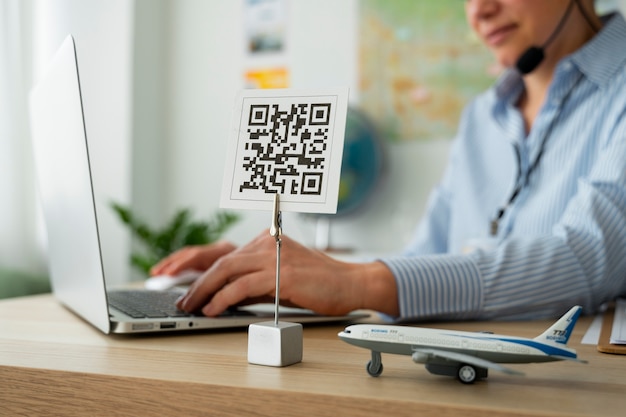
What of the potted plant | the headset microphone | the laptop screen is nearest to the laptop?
the laptop screen

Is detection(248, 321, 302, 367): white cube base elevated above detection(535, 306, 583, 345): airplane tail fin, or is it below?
below

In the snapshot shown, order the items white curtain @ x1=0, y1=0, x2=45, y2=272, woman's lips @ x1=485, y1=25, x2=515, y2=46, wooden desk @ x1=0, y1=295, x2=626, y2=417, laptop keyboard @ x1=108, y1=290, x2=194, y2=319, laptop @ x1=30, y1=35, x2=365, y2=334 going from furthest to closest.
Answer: white curtain @ x1=0, y1=0, x2=45, y2=272 → woman's lips @ x1=485, y1=25, x2=515, y2=46 → laptop keyboard @ x1=108, y1=290, x2=194, y2=319 → laptop @ x1=30, y1=35, x2=365, y2=334 → wooden desk @ x1=0, y1=295, x2=626, y2=417

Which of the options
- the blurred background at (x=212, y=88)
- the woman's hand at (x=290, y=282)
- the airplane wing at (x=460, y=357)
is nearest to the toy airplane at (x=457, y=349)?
the airplane wing at (x=460, y=357)

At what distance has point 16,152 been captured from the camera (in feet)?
9.20

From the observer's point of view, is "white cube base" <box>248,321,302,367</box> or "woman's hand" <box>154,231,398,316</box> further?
"woman's hand" <box>154,231,398,316</box>

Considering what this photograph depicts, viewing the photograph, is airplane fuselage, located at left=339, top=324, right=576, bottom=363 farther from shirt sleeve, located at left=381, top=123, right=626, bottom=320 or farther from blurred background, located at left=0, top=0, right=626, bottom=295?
blurred background, located at left=0, top=0, right=626, bottom=295

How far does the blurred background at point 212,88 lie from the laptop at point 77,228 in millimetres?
1925

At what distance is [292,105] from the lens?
24.5 inches

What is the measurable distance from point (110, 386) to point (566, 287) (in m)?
0.64

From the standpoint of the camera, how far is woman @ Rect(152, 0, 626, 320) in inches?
31.4

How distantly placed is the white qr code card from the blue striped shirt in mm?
291

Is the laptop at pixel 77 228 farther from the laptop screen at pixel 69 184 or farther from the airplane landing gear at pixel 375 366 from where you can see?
the airplane landing gear at pixel 375 366

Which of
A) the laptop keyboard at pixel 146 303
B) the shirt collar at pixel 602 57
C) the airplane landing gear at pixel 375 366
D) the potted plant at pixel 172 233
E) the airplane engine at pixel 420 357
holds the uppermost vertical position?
the shirt collar at pixel 602 57

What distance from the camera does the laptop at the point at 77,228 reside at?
2.20 feet
